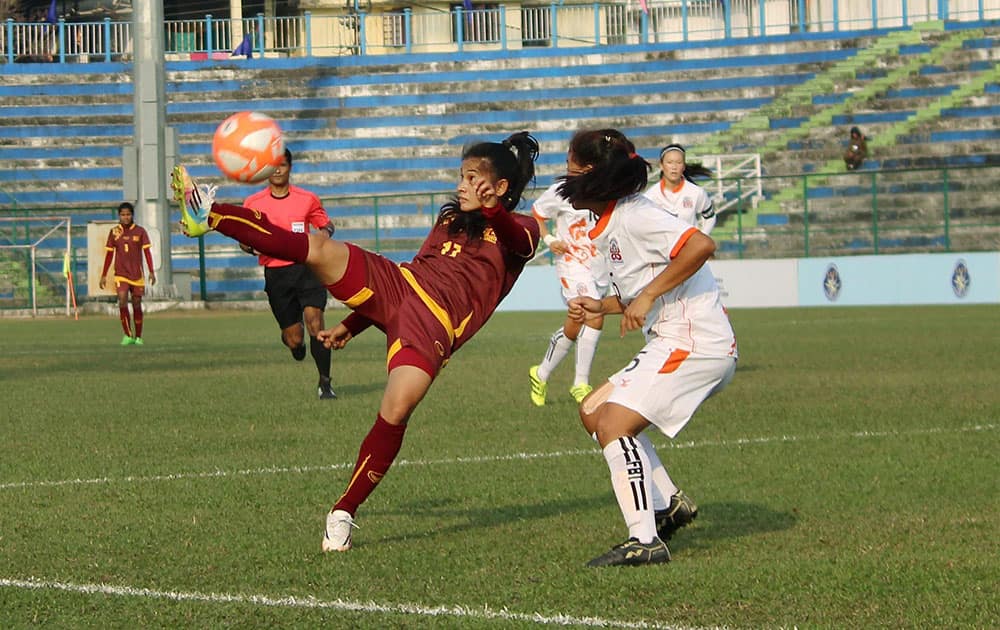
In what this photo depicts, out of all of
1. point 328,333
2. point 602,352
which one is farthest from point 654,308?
point 602,352

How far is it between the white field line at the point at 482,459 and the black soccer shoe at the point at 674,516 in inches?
107

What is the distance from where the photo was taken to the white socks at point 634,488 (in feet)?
20.1

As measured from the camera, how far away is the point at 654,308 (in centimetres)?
662

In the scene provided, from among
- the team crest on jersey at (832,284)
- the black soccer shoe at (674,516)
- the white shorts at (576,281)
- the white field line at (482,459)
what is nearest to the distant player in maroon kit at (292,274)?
the white shorts at (576,281)

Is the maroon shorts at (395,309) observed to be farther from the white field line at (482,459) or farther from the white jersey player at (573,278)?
the white jersey player at (573,278)

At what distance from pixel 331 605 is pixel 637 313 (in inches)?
64.3

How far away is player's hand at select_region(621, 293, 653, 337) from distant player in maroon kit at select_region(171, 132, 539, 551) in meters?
0.96

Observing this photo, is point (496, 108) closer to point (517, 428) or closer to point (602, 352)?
point (602, 352)

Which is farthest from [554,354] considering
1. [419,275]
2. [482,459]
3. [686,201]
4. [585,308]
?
[585,308]

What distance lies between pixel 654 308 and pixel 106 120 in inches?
1516

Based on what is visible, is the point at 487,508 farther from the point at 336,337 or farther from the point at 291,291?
the point at 291,291

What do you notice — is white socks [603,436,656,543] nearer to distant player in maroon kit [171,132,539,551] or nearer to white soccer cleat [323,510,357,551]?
distant player in maroon kit [171,132,539,551]

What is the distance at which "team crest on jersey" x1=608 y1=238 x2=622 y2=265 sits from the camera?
6.52m

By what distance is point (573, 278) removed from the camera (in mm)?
13336
